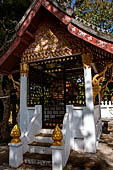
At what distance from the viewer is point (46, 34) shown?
585 centimetres

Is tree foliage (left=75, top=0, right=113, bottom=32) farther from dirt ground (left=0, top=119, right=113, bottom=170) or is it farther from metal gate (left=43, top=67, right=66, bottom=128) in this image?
dirt ground (left=0, top=119, right=113, bottom=170)

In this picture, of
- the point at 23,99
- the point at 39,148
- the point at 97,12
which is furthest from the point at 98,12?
the point at 39,148

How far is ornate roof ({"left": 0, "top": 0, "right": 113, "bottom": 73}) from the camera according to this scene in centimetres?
434

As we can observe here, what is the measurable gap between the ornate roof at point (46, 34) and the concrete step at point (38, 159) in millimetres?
3915

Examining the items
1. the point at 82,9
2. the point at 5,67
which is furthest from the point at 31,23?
the point at 82,9

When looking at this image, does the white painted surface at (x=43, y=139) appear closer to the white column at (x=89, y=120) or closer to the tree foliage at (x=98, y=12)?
the white column at (x=89, y=120)

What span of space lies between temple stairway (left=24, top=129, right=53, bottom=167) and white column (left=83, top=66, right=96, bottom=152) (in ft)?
4.45

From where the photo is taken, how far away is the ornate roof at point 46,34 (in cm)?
434

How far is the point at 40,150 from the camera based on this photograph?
440 centimetres

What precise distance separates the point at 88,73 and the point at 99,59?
0.79 m

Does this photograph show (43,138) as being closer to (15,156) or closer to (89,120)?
(15,156)

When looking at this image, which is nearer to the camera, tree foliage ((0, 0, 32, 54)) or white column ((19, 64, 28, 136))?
white column ((19, 64, 28, 136))

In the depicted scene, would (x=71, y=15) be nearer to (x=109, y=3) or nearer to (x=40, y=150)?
(x=40, y=150)

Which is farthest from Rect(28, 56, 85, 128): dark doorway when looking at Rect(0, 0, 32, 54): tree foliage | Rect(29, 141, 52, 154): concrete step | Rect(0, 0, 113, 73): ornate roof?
Rect(0, 0, 32, 54): tree foliage
